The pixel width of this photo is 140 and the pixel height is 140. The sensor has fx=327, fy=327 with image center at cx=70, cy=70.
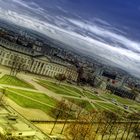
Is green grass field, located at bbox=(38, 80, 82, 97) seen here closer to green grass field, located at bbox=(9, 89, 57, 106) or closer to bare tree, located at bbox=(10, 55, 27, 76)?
bare tree, located at bbox=(10, 55, 27, 76)

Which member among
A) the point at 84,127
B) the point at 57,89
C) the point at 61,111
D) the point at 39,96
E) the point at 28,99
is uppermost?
the point at 84,127

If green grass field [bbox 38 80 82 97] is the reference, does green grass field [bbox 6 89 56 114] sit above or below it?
above

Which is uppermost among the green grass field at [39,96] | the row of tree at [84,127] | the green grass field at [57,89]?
the row of tree at [84,127]

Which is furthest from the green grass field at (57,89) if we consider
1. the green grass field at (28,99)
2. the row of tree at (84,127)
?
the row of tree at (84,127)

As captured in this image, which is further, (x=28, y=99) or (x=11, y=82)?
(x=11, y=82)

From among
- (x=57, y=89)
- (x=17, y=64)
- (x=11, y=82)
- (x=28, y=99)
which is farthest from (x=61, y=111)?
(x=17, y=64)

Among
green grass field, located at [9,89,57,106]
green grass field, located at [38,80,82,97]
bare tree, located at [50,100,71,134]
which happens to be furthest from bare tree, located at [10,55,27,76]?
bare tree, located at [50,100,71,134]

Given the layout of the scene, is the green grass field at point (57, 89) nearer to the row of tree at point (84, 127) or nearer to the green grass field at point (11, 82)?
the green grass field at point (11, 82)

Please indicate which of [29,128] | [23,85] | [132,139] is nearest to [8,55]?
[23,85]

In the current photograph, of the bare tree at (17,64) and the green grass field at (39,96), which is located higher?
the bare tree at (17,64)

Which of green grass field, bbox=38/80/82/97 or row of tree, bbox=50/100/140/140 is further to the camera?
green grass field, bbox=38/80/82/97

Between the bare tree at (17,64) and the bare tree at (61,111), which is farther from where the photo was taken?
the bare tree at (17,64)

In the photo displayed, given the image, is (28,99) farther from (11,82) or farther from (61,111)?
(11,82)

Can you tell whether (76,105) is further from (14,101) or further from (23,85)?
(14,101)
